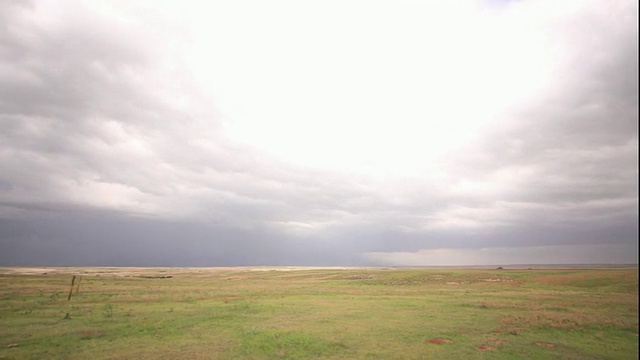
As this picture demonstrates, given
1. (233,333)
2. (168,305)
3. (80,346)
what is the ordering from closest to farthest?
(80,346) < (233,333) < (168,305)

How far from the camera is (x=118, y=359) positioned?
835 inches

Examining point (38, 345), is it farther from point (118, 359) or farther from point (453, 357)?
point (453, 357)

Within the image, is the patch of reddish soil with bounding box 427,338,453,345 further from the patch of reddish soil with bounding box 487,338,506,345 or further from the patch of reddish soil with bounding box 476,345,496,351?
the patch of reddish soil with bounding box 487,338,506,345

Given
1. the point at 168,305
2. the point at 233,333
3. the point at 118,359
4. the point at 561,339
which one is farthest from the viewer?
the point at 168,305

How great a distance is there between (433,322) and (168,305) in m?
33.0

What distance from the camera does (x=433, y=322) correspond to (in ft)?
105

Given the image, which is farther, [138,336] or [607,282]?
[607,282]

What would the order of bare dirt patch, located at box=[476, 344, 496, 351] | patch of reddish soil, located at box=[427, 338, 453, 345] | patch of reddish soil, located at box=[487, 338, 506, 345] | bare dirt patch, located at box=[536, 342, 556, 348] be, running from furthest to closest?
patch of reddish soil, located at box=[427, 338, 453, 345], patch of reddish soil, located at box=[487, 338, 506, 345], bare dirt patch, located at box=[536, 342, 556, 348], bare dirt patch, located at box=[476, 344, 496, 351]

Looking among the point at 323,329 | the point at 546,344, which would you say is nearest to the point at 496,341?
the point at 546,344

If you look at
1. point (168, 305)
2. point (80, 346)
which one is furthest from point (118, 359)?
point (168, 305)

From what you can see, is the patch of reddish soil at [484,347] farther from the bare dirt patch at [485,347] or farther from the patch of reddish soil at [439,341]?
the patch of reddish soil at [439,341]

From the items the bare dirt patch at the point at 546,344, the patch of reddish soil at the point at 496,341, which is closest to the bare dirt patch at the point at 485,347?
the patch of reddish soil at the point at 496,341

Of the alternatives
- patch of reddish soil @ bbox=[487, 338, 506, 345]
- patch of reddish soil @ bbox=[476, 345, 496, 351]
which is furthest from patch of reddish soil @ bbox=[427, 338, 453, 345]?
patch of reddish soil @ bbox=[487, 338, 506, 345]

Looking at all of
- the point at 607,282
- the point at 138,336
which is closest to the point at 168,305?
the point at 138,336
